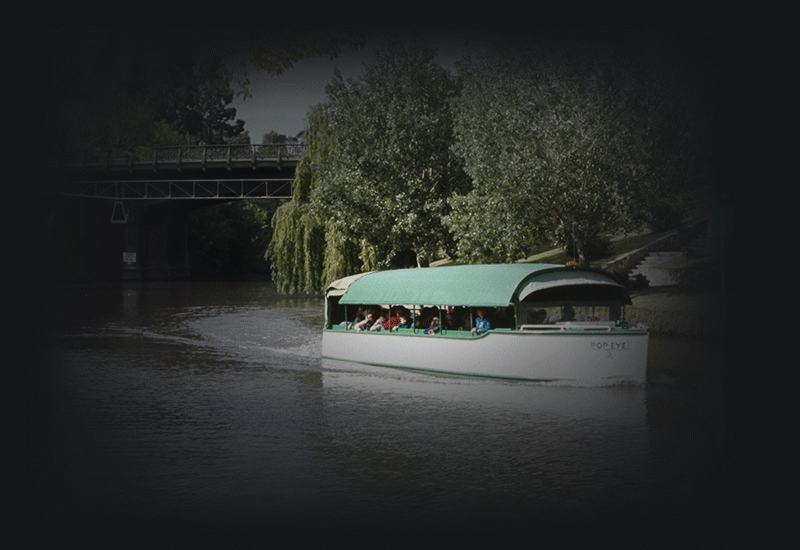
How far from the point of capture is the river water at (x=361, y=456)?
7258mm

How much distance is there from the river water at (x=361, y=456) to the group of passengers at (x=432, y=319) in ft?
3.23

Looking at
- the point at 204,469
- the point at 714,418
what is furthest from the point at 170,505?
the point at 714,418

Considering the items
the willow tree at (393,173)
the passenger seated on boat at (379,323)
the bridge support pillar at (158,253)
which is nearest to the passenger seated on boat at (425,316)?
the passenger seated on boat at (379,323)

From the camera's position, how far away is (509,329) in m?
15.8

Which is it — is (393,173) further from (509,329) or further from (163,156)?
(163,156)

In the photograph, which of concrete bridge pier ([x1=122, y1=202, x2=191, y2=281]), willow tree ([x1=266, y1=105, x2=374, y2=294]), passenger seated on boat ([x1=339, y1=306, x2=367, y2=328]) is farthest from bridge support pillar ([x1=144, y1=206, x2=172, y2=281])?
passenger seated on boat ([x1=339, y1=306, x2=367, y2=328])

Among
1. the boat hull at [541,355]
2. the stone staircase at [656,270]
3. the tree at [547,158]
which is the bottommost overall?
the boat hull at [541,355]

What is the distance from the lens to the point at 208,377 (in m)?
17.5

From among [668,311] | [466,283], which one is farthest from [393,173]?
[466,283]

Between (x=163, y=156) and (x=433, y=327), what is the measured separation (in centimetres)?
768

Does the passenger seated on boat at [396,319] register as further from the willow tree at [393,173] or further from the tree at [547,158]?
the willow tree at [393,173]

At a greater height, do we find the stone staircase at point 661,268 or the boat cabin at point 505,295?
the stone staircase at point 661,268

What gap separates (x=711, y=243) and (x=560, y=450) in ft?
11.4

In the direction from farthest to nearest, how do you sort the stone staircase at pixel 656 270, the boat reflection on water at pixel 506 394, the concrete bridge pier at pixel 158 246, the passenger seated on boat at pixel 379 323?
the stone staircase at pixel 656 270 → the passenger seated on boat at pixel 379 323 → the concrete bridge pier at pixel 158 246 → the boat reflection on water at pixel 506 394
